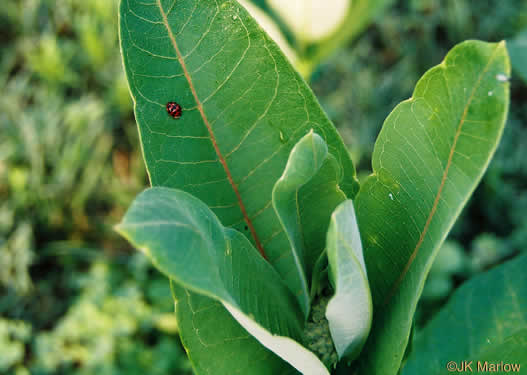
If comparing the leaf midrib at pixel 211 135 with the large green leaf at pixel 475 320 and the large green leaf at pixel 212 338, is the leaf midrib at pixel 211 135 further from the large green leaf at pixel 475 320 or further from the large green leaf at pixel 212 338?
the large green leaf at pixel 475 320

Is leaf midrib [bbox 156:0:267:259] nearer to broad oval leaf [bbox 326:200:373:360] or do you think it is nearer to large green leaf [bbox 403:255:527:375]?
broad oval leaf [bbox 326:200:373:360]

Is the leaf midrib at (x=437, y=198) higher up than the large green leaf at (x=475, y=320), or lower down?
higher up

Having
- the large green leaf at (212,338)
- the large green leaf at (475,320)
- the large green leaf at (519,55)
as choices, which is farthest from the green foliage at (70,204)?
the large green leaf at (519,55)

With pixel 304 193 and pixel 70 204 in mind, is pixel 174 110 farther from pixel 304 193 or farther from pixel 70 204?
pixel 70 204

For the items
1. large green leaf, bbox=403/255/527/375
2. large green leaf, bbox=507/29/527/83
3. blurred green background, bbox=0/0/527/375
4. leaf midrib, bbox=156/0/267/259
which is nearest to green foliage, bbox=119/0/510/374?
leaf midrib, bbox=156/0/267/259

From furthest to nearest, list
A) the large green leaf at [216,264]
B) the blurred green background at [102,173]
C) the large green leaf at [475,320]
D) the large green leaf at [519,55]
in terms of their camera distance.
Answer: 1. the blurred green background at [102,173]
2. the large green leaf at [519,55]
3. the large green leaf at [475,320]
4. the large green leaf at [216,264]

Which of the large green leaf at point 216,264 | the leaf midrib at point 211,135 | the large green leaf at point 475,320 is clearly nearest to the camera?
the large green leaf at point 216,264
